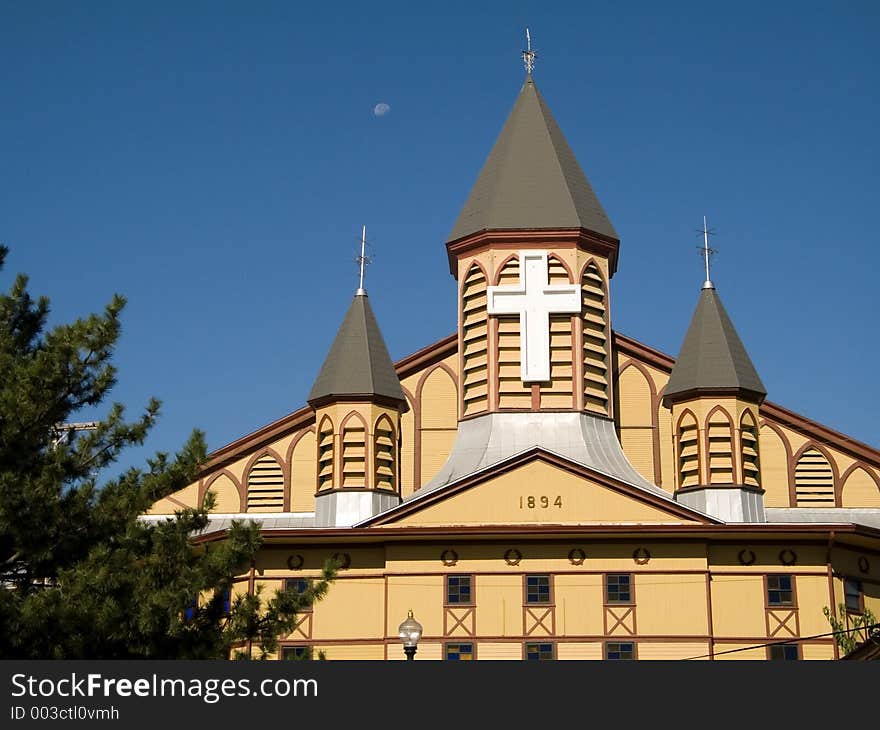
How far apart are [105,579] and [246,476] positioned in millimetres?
21182

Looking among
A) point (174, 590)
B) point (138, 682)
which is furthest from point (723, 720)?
point (174, 590)

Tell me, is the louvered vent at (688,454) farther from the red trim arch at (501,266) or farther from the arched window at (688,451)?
the red trim arch at (501,266)

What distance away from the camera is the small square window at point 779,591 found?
1460 inches

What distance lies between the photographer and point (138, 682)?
51.2 feet

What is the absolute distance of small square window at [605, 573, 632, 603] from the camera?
36656 millimetres

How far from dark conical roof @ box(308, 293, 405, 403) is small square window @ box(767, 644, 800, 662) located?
1221cm

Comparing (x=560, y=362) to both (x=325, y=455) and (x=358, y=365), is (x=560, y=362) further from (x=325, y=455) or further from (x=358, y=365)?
(x=325, y=455)

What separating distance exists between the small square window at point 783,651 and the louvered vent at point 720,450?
15.6 feet

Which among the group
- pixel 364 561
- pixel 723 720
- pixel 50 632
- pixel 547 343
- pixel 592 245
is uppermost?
pixel 592 245

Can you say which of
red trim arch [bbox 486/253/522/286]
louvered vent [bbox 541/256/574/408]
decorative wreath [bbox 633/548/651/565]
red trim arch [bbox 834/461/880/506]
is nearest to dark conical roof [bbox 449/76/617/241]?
red trim arch [bbox 486/253/522/286]

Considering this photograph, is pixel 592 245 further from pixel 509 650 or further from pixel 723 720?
pixel 723 720

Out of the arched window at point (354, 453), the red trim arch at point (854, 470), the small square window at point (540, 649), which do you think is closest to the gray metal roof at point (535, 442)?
the arched window at point (354, 453)

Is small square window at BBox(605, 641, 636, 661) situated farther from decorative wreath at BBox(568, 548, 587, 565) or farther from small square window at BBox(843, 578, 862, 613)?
small square window at BBox(843, 578, 862, 613)

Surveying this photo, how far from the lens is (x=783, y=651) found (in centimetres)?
3694
